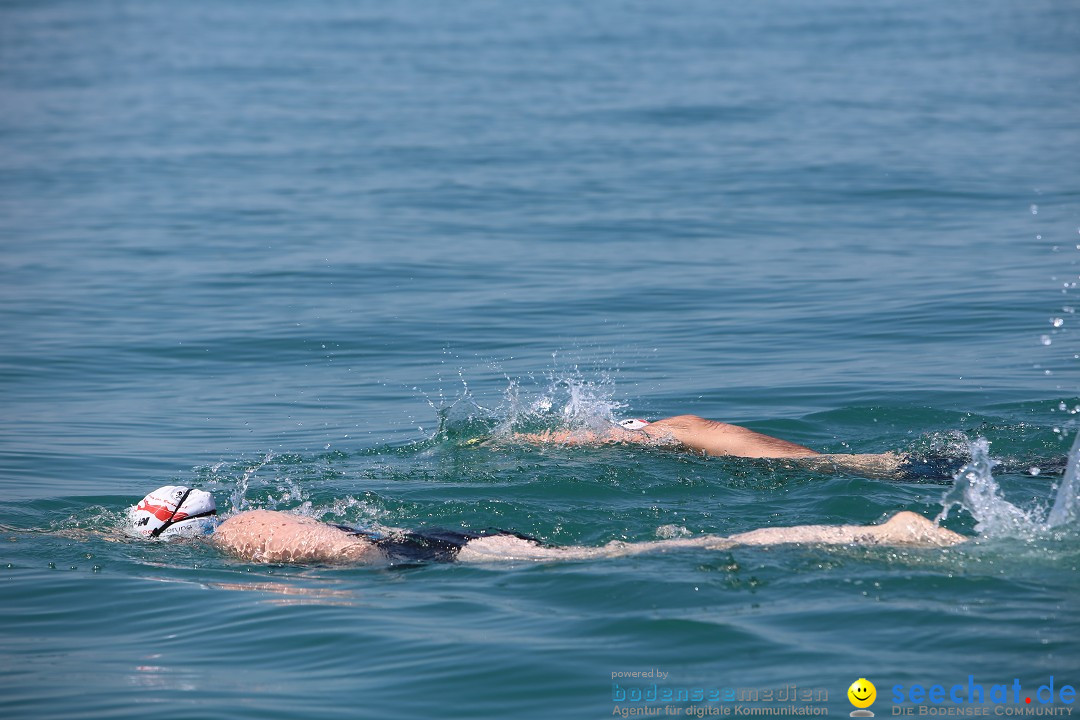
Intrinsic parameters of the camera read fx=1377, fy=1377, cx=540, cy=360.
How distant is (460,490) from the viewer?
10.2 meters

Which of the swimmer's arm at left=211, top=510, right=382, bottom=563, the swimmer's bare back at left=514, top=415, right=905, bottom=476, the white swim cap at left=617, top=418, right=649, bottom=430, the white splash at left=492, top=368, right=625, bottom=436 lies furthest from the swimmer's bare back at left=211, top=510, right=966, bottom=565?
the white splash at left=492, top=368, right=625, bottom=436

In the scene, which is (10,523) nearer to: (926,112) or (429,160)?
(429,160)

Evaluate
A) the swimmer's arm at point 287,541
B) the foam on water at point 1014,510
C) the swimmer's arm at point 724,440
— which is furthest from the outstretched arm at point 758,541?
the swimmer's arm at point 724,440

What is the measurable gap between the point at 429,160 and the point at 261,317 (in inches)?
480

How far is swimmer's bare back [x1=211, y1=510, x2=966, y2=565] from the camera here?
7.66 meters

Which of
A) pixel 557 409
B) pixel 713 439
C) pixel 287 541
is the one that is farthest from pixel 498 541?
pixel 557 409

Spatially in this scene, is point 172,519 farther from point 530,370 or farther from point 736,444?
point 530,370

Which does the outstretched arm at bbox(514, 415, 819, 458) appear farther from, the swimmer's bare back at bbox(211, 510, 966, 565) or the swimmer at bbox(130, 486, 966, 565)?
the swimmer's bare back at bbox(211, 510, 966, 565)

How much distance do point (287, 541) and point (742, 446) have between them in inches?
141

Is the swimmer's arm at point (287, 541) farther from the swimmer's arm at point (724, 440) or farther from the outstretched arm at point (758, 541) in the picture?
the swimmer's arm at point (724, 440)

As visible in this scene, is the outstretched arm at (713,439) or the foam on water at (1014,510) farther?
the outstretched arm at (713,439)

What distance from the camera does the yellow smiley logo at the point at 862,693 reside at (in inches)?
241

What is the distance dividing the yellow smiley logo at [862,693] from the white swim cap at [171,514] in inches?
178

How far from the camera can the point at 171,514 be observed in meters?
8.98
